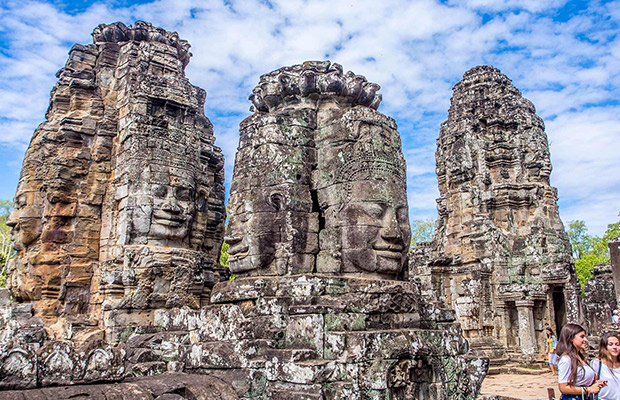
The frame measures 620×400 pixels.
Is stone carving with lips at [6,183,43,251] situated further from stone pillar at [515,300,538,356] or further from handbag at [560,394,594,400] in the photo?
stone pillar at [515,300,538,356]

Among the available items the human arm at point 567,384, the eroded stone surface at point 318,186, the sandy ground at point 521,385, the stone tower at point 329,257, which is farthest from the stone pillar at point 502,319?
the human arm at point 567,384

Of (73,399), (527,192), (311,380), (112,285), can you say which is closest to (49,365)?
(73,399)

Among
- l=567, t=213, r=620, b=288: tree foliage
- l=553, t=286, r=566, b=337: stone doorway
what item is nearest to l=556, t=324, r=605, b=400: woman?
Result: l=553, t=286, r=566, b=337: stone doorway

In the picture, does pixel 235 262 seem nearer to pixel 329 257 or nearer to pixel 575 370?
pixel 329 257

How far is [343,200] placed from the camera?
642 cm

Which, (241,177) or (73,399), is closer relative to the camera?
(73,399)

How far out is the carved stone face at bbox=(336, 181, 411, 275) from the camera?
6195 millimetres

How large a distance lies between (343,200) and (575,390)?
3.13 meters

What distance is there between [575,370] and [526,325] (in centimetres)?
1332

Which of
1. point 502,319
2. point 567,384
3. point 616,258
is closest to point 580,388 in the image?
point 567,384

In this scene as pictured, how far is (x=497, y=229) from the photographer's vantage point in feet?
59.2

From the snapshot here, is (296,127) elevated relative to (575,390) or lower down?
elevated

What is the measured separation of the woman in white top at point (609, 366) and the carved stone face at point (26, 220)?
1079 centimetres

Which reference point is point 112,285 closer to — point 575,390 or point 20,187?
point 20,187
